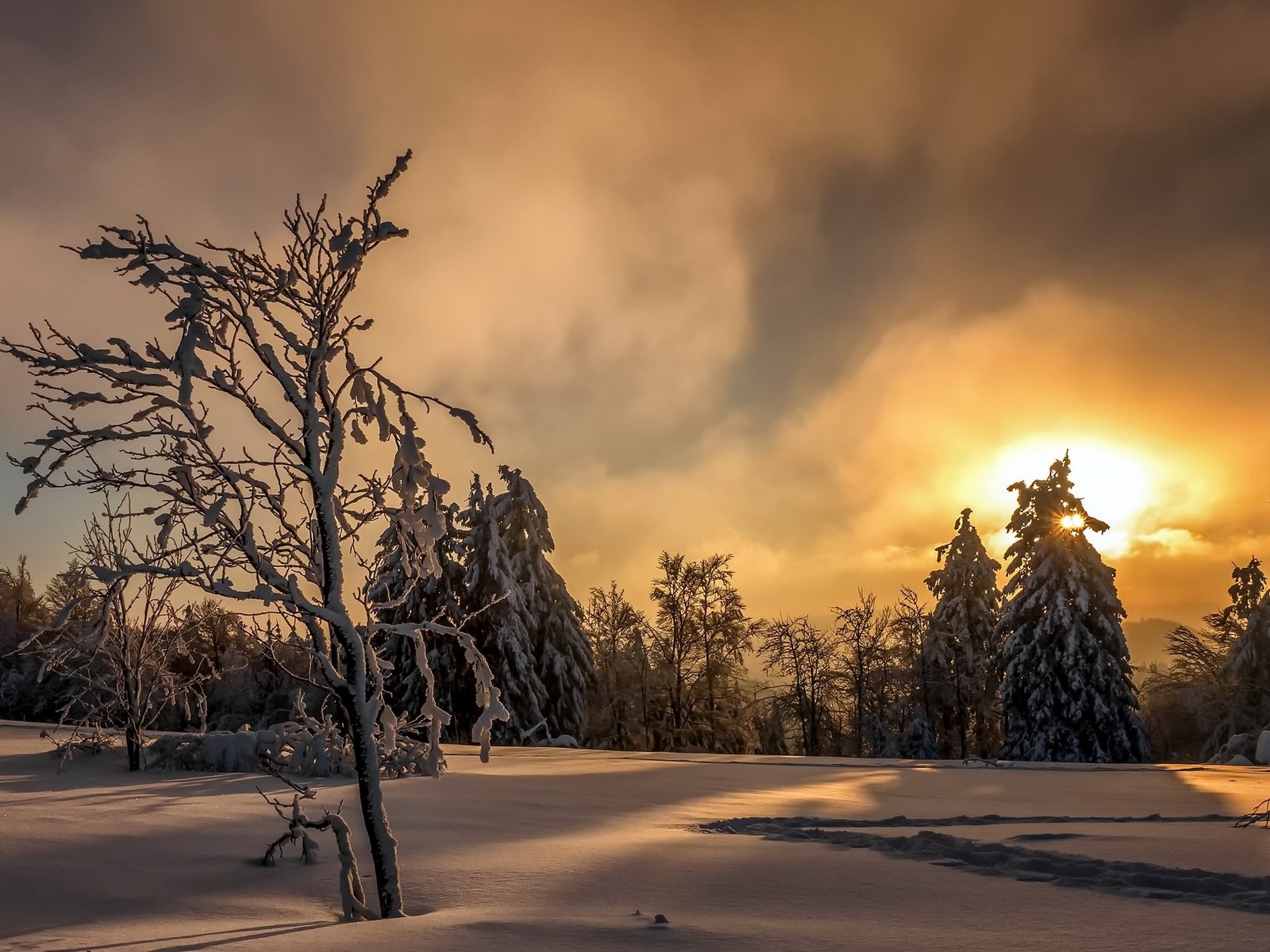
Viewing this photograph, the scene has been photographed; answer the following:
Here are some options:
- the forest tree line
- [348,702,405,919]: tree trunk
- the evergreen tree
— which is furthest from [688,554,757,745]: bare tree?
[348,702,405,919]: tree trunk

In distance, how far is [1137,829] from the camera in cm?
746

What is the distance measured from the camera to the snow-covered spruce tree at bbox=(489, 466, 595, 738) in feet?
116

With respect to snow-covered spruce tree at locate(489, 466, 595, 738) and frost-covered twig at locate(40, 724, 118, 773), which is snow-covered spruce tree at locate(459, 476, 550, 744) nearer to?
snow-covered spruce tree at locate(489, 466, 595, 738)

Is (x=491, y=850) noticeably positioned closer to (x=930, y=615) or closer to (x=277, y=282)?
(x=277, y=282)

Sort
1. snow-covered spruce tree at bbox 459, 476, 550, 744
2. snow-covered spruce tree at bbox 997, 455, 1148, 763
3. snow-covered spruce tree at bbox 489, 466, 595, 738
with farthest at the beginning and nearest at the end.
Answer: snow-covered spruce tree at bbox 489, 466, 595, 738 < snow-covered spruce tree at bbox 459, 476, 550, 744 < snow-covered spruce tree at bbox 997, 455, 1148, 763

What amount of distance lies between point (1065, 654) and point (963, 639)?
8.63 m

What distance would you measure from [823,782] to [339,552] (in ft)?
32.2

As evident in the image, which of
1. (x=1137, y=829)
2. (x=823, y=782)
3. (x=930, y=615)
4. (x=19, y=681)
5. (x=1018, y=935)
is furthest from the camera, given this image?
(x=930, y=615)

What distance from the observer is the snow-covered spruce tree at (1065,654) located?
29.8 meters

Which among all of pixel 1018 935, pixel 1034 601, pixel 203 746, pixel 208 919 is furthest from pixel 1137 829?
pixel 1034 601

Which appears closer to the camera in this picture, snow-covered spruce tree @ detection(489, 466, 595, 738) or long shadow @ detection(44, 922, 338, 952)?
long shadow @ detection(44, 922, 338, 952)

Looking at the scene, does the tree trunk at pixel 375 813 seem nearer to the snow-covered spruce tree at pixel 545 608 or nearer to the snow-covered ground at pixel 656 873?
the snow-covered ground at pixel 656 873

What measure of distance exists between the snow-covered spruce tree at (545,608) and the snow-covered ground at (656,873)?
2469 cm

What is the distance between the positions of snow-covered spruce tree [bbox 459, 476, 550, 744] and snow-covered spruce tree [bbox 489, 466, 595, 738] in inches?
17.2
